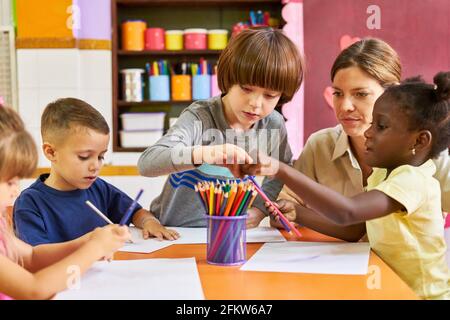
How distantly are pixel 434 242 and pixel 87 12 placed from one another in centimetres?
300

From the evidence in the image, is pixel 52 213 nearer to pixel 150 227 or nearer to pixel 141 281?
pixel 150 227

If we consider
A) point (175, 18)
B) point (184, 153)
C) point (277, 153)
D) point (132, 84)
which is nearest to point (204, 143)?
point (277, 153)

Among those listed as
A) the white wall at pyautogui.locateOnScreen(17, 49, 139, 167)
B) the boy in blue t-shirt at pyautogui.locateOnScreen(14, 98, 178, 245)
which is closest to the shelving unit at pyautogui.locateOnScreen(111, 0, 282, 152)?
the white wall at pyautogui.locateOnScreen(17, 49, 139, 167)

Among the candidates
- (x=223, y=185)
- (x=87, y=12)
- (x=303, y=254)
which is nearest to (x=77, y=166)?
(x=223, y=185)

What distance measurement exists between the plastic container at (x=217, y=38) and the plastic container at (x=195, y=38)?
0.15 feet

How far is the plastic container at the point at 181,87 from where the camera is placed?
11.8 ft

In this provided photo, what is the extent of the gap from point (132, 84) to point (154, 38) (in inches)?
13.2

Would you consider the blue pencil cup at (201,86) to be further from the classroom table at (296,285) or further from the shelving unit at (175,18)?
the classroom table at (296,285)

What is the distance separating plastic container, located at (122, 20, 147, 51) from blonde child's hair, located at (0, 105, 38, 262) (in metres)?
2.88

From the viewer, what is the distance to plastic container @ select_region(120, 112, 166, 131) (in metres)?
3.55

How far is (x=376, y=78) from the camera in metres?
1.53

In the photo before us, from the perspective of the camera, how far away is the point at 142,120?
3.57 metres

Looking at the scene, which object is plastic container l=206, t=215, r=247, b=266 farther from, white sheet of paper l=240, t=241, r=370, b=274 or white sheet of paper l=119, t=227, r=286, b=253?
white sheet of paper l=119, t=227, r=286, b=253
